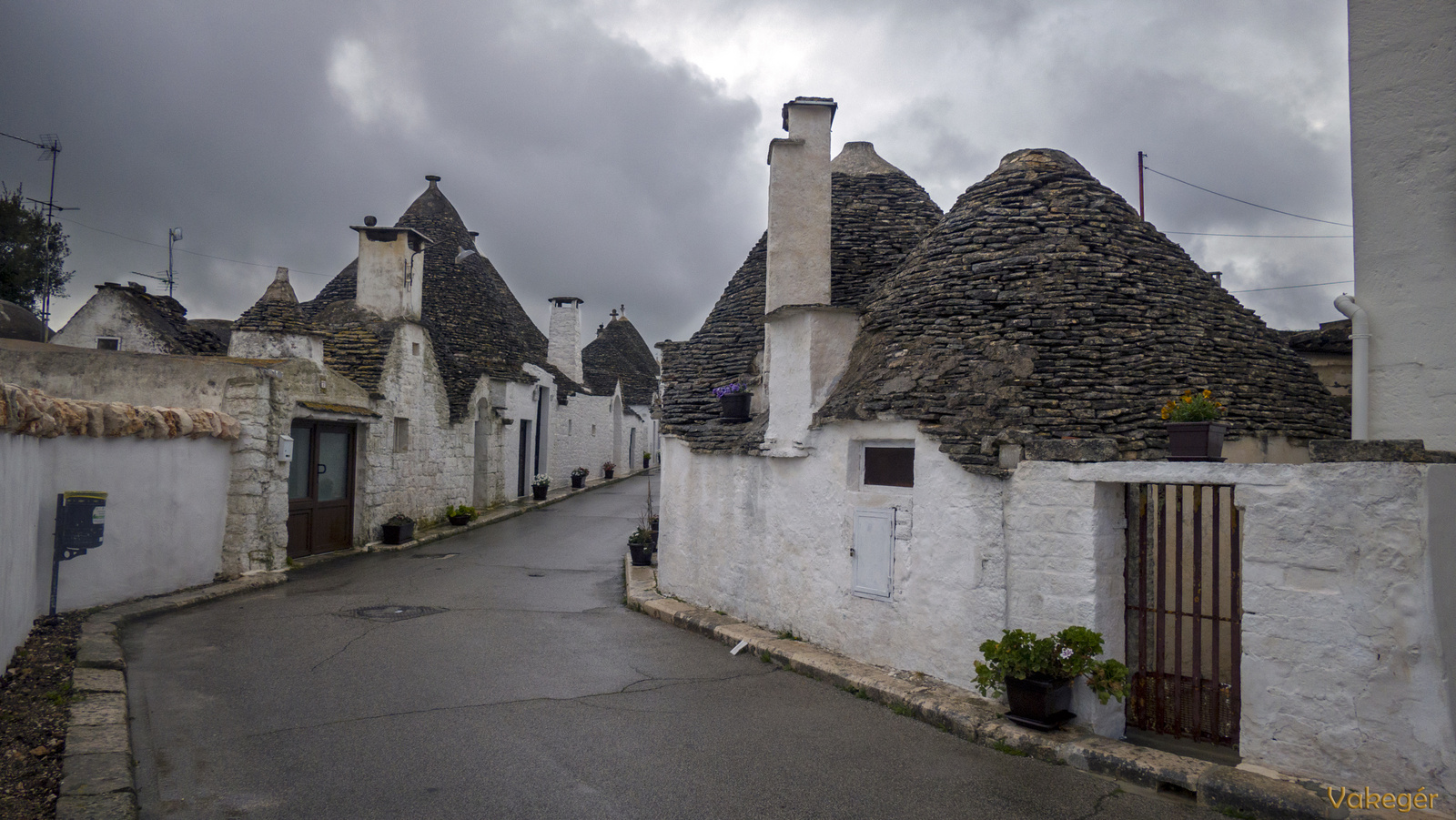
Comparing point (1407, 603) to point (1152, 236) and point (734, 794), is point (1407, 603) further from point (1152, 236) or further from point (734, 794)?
point (1152, 236)

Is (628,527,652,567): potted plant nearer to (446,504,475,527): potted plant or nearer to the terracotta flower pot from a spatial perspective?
(446,504,475,527): potted plant

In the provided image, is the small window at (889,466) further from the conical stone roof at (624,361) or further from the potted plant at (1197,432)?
the conical stone roof at (624,361)

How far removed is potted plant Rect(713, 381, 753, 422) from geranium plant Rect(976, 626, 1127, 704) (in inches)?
198

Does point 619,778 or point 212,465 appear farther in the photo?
point 212,465

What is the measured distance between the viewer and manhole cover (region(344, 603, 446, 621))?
9562 millimetres

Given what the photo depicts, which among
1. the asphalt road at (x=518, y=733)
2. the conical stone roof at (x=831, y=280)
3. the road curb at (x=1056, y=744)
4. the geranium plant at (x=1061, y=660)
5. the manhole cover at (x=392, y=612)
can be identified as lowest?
the manhole cover at (x=392, y=612)

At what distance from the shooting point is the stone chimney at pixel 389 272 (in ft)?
57.8

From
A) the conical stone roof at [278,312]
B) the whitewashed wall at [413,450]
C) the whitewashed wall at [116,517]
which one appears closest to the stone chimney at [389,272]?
the whitewashed wall at [413,450]

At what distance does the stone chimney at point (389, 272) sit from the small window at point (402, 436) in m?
2.14

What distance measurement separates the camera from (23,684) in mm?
5859

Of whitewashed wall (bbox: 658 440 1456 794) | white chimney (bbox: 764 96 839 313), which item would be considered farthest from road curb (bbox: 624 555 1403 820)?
white chimney (bbox: 764 96 839 313)

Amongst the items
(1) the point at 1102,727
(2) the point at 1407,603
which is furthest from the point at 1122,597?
(2) the point at 1407,603

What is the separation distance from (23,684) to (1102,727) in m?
7.35

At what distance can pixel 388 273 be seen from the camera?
17656mm
